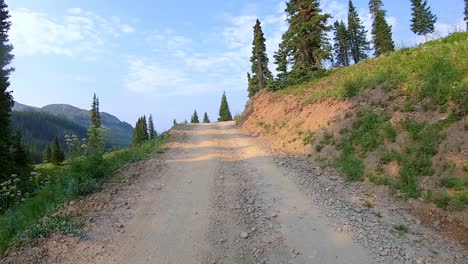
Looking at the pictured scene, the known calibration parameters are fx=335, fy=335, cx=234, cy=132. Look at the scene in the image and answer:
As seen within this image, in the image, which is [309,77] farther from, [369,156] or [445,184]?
[445,184]

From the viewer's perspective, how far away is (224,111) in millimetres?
91312

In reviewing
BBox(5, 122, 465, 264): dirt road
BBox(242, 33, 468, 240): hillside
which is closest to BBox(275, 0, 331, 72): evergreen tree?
BBox(242, 33, 468, 240): hillside

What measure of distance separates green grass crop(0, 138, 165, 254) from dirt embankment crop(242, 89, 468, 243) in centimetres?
841

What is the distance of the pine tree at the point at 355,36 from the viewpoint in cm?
6588

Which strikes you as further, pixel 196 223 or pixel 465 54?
pixel 465 54

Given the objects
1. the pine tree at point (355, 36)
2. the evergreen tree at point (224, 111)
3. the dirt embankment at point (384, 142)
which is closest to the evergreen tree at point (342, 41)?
the pine tree at point (355, 36)

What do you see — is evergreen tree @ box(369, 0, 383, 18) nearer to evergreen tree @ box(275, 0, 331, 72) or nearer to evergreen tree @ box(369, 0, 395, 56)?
evergreen tree @ box(369, 0, 395, 56)

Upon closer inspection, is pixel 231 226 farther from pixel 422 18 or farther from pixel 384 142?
pixel 422 18

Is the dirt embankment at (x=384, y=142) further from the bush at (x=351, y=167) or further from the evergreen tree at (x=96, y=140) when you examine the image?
the evergreen tree at (x=96, y=140)

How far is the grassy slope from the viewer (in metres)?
9.45

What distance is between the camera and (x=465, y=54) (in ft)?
46.1

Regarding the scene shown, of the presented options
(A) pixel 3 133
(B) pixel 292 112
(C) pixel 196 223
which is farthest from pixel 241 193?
(A) pixel 3 133

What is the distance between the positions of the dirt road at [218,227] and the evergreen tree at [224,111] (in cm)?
7809

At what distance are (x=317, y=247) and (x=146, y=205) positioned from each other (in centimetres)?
473
